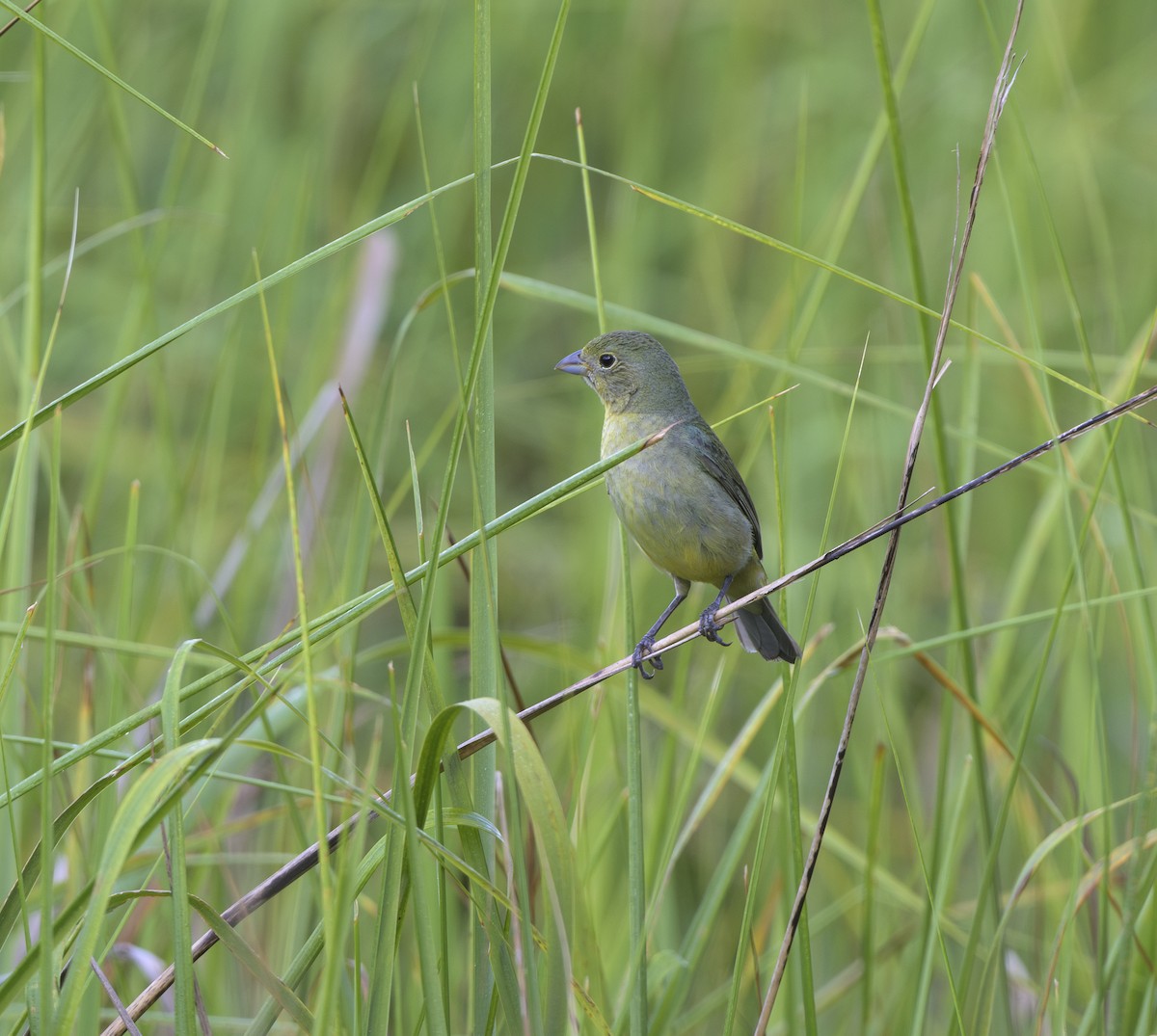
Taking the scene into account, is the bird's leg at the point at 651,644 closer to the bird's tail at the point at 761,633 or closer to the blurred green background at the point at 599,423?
the blurred green background at the point at 599,423

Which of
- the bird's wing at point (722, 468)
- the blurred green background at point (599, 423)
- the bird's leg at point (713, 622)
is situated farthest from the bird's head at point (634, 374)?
the bird's leg at point (713, 622)

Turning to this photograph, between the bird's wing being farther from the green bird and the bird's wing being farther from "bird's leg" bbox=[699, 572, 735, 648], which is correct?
"bird's leg" bbox=[699, 572, 735, 648]

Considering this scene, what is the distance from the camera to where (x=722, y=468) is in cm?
352

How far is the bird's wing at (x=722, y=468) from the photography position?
3.49 m

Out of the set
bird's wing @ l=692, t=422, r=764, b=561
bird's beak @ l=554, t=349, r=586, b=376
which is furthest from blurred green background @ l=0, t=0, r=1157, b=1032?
bird's beak @ l=554, t=349, r=586, b=376

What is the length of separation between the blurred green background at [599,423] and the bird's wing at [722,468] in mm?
201

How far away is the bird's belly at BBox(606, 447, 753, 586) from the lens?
327 cm

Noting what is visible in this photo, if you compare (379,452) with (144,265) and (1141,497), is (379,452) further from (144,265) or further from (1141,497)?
(1141,497)

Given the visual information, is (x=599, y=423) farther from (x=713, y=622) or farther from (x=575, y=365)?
(x=713, y=622)

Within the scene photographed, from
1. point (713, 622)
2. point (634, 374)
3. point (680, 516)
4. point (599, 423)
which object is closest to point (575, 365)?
point (634, 374)

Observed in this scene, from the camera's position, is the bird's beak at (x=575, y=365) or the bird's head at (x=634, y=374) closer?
the bird's head at (x=634, y=374)

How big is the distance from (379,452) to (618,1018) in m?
1.29

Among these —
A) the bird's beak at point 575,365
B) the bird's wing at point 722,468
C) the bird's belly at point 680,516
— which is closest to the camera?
the bird's belly at point 680,516

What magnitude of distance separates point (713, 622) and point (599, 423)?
3.06m
